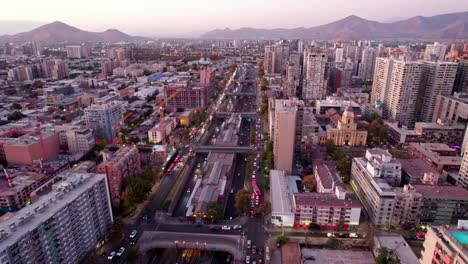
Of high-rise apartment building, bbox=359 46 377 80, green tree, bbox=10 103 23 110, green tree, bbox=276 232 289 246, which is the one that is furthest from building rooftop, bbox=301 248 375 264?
high-rise apartment building, bbox=359 46 377 80

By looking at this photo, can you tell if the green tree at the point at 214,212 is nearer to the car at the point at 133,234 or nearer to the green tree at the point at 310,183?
the car at the point at 133,234

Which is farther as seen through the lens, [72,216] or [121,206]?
[121,206]

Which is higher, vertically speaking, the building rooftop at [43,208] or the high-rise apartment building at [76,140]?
the building rooftop at [43,208]

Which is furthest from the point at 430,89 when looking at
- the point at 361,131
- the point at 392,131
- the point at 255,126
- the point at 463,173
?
the point at 255,126

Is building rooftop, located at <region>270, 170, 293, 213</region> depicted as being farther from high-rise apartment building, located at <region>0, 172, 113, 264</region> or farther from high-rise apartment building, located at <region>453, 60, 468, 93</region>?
high-rise apartment building, located at <region>453, 60, 468, 93</region>

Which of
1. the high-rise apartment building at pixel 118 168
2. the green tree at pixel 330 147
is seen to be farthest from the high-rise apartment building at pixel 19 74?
the green tree at pixel 330 147

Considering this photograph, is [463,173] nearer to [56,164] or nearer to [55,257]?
[55,257]
